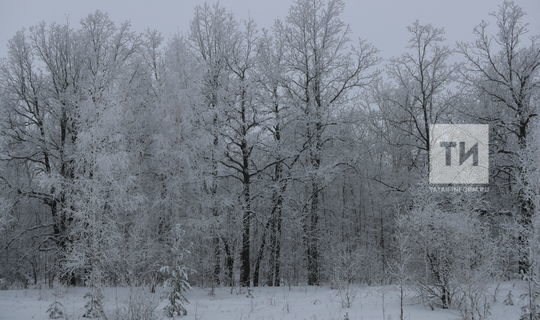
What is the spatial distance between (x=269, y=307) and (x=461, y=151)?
38.1 feet

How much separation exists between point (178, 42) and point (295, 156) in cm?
727

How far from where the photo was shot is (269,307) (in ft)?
42.2

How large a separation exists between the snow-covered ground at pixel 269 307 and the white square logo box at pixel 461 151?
4712mm

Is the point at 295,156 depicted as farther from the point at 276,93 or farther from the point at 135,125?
the point at 135,125

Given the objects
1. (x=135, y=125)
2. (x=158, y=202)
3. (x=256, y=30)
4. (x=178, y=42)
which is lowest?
(x=158, y=202)

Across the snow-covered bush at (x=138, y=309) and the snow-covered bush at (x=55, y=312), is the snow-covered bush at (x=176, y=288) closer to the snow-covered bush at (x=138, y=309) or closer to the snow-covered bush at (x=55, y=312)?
the snow-covered bush at (x=138, y=309)

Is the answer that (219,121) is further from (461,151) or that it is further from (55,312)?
(461,151)

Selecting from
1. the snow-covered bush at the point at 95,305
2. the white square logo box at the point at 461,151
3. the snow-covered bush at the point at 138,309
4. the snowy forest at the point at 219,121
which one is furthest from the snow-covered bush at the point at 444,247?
the snow-covered bush at the point at 95,305

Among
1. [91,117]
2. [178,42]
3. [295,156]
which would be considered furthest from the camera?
[295,156]

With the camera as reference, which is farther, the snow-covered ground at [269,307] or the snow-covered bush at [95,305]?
the snow-covered ground at [269,307]

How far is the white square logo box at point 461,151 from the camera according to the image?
18.1 metres

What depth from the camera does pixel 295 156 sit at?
20328 millimetres

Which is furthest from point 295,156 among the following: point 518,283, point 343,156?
point 518,283

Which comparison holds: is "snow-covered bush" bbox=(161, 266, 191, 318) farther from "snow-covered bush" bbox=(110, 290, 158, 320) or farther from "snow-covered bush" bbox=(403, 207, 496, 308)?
"snow-covered bush" bbox=(403, 207, 496, 308)
